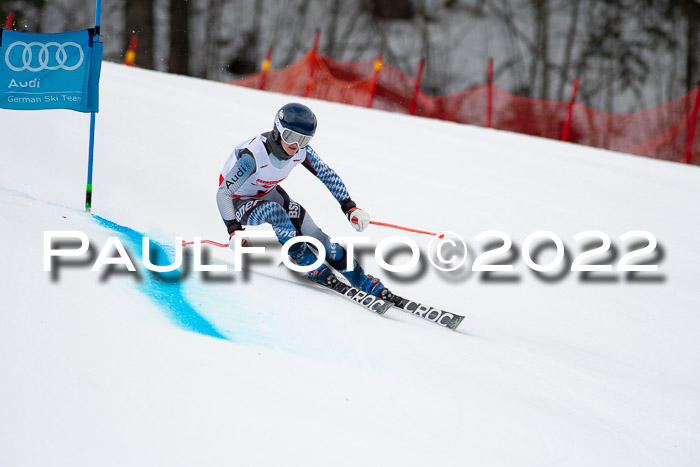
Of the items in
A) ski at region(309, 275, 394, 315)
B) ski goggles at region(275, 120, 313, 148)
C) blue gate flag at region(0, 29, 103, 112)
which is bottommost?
ski at region(309, 275, 394, 315)

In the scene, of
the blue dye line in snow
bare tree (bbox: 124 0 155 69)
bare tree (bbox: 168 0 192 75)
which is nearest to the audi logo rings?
the blue dye line in snow

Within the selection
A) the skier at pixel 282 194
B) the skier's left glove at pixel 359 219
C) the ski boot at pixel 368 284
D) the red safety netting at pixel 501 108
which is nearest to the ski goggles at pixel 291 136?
the skier at pixel 282 194

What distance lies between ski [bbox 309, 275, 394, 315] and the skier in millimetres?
35

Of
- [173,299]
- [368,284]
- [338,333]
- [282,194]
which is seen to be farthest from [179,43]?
[338,333]

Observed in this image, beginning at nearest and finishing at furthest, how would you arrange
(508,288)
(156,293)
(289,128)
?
(156,293), (289,128), (508,288)

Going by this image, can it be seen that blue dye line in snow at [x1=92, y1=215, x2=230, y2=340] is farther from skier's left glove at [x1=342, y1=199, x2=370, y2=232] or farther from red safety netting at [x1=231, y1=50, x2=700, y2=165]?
red safety netting at [x1=231, y1=50, x2=700, y2=165]

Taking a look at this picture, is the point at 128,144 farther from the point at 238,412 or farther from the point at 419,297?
the point at 238,412

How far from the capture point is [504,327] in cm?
470

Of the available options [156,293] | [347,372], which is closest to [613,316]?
[347,372]

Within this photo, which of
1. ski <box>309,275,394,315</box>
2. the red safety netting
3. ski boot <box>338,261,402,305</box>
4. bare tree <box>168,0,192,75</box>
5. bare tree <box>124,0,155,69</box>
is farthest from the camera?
bare tree <box>168,0,192,75</box>

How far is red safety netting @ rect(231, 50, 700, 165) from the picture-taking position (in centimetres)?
966

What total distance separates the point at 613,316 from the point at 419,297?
1.51 meters

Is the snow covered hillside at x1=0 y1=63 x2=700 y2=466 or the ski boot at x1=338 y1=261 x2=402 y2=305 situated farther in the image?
the ski boot at x1=338 y1=261 x2=402 y2=305

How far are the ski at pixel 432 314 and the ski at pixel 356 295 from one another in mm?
126
